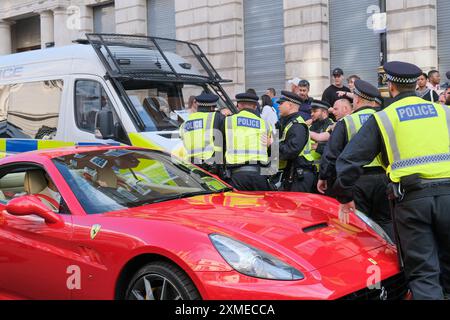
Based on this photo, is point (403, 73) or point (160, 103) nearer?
point (403, 73)

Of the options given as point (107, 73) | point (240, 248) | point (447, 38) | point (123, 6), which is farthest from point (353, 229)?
point (123, 6)

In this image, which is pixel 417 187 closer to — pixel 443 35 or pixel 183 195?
pixel 183 195

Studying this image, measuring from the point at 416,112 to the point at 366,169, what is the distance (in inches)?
49.9

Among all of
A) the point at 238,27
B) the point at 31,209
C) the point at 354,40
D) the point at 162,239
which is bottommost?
the point at 162,239

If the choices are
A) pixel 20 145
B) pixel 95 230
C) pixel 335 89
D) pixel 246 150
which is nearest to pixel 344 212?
pixel 95 230

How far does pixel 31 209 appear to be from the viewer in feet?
13.0

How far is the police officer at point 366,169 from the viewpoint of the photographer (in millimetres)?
4879

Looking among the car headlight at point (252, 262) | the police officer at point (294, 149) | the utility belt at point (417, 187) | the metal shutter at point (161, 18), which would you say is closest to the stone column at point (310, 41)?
the metal shutter at point (161, 18)

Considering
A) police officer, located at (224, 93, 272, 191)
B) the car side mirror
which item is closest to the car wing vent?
the car side mirror

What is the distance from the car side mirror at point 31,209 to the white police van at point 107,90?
3084mm

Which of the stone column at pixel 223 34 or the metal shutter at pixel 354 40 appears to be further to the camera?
the stone column at pixel 223 34

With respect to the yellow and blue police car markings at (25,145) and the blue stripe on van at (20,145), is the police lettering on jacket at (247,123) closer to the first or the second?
the yellow and blue police car markings at (25,145)

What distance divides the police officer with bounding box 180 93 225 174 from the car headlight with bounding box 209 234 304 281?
9.85 feet

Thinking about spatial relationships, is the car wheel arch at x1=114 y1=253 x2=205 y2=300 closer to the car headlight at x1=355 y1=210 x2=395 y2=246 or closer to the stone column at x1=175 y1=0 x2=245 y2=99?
the car headlight at x1=355 y1=210 x2=395 y2=246
